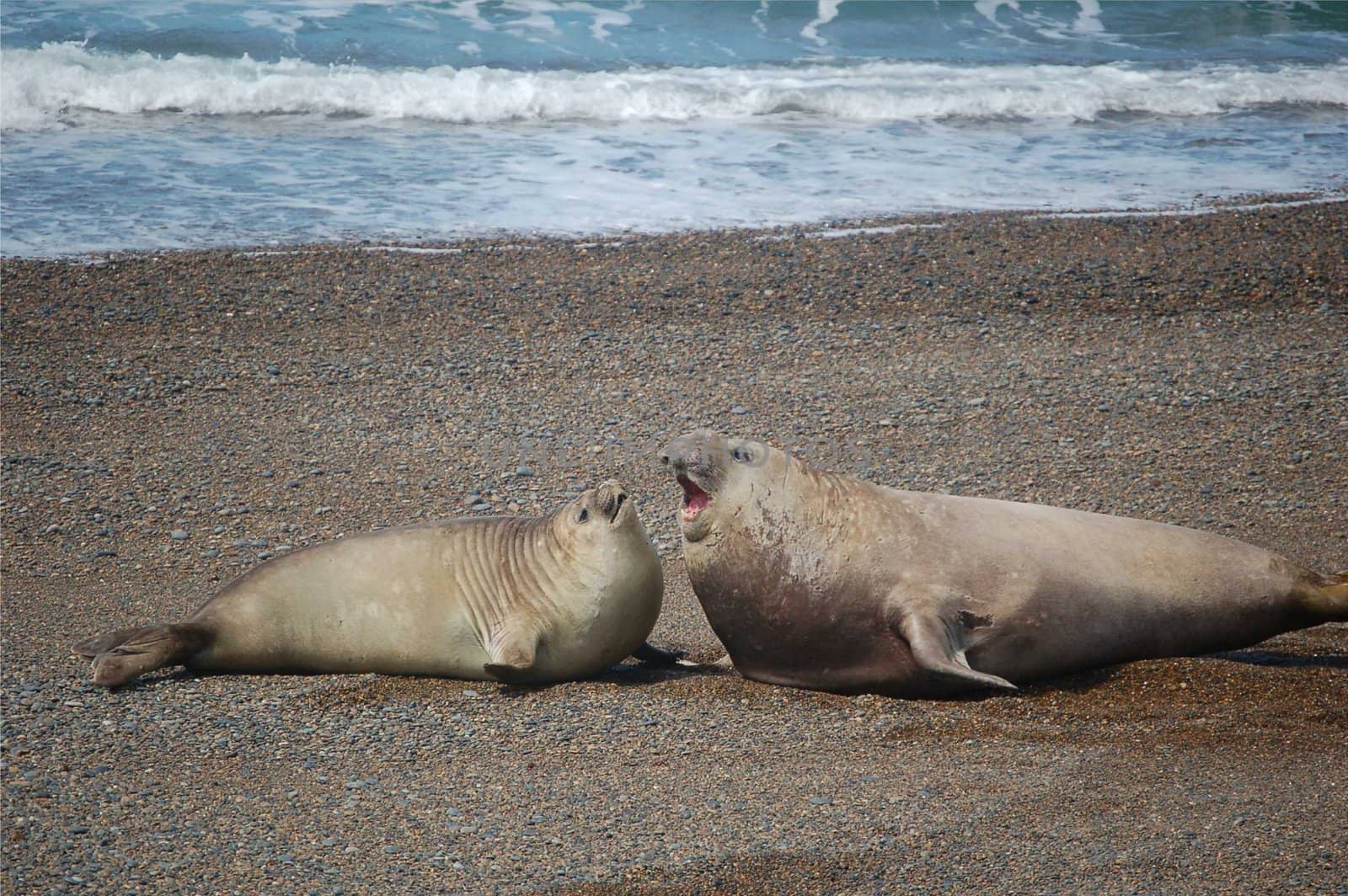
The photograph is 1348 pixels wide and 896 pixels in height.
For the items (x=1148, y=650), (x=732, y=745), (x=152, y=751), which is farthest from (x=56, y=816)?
(x=1148, y=650)

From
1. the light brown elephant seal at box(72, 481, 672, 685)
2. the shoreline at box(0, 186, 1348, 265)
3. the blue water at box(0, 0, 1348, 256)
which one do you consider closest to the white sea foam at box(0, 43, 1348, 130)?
the blue water at box(0, 0, 1348, 256)

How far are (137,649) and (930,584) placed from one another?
9.45 feet

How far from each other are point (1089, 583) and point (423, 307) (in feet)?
19.7

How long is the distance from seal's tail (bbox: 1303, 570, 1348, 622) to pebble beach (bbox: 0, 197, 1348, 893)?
0.61ft

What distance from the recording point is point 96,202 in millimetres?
12312

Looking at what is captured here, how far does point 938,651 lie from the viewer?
4512mm

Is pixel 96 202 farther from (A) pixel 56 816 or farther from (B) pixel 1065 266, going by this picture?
(A) pixel 56 816

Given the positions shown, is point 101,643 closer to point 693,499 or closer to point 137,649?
point 137,649

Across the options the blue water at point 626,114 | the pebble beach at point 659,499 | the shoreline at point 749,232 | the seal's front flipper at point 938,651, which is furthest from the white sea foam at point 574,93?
the seal's front flipper at point 938,651

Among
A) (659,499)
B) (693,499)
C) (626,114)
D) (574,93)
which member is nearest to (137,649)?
(693,499)

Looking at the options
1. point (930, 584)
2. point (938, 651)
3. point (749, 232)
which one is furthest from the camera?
point (749, 232)

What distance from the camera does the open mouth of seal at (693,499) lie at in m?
4.97

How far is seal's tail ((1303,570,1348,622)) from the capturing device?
4945mm

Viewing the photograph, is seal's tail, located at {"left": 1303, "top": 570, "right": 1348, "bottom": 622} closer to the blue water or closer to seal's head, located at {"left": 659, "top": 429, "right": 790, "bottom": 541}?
seal's head, located at {"left": 659, "top": 429, "right": 790, "bottom": 541}
